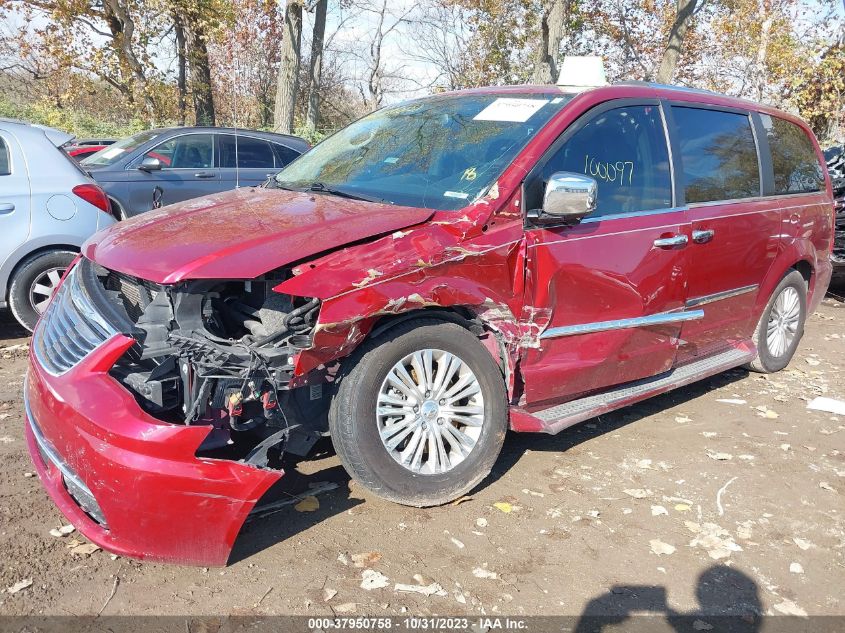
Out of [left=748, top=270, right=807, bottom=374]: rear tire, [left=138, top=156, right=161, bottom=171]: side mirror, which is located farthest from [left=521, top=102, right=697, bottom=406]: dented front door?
[left=138, top=156, right=161, bottom=171]: side mirror

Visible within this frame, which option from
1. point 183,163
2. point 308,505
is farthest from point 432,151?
point 183,163

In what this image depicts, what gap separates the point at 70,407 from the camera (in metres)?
2.60

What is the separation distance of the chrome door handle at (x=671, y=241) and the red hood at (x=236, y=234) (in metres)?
1.48

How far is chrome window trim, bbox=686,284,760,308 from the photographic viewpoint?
4.23 metres

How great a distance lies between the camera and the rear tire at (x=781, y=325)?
208 inches

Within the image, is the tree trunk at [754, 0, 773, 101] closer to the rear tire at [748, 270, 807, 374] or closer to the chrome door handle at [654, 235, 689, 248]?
the rear tire at [748, 270, 807, 374]

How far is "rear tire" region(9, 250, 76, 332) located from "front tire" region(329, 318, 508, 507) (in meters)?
3.82

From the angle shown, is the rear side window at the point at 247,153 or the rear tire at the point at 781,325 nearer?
the rear tire at the point at 781,325

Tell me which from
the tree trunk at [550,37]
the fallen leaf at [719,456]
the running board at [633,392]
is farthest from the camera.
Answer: the tree trunk at [550,37]

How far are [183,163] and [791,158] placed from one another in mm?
6624

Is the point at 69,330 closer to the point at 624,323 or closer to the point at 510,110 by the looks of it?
the point at 510,110

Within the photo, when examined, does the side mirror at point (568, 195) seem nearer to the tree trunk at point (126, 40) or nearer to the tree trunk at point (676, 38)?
the tree trunk at point (676, 38)

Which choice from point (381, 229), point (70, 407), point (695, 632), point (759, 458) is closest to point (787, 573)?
point (695, 632)

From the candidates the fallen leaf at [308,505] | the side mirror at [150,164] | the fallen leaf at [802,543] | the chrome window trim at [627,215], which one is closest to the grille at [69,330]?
the fallen leaf at [308,505]
